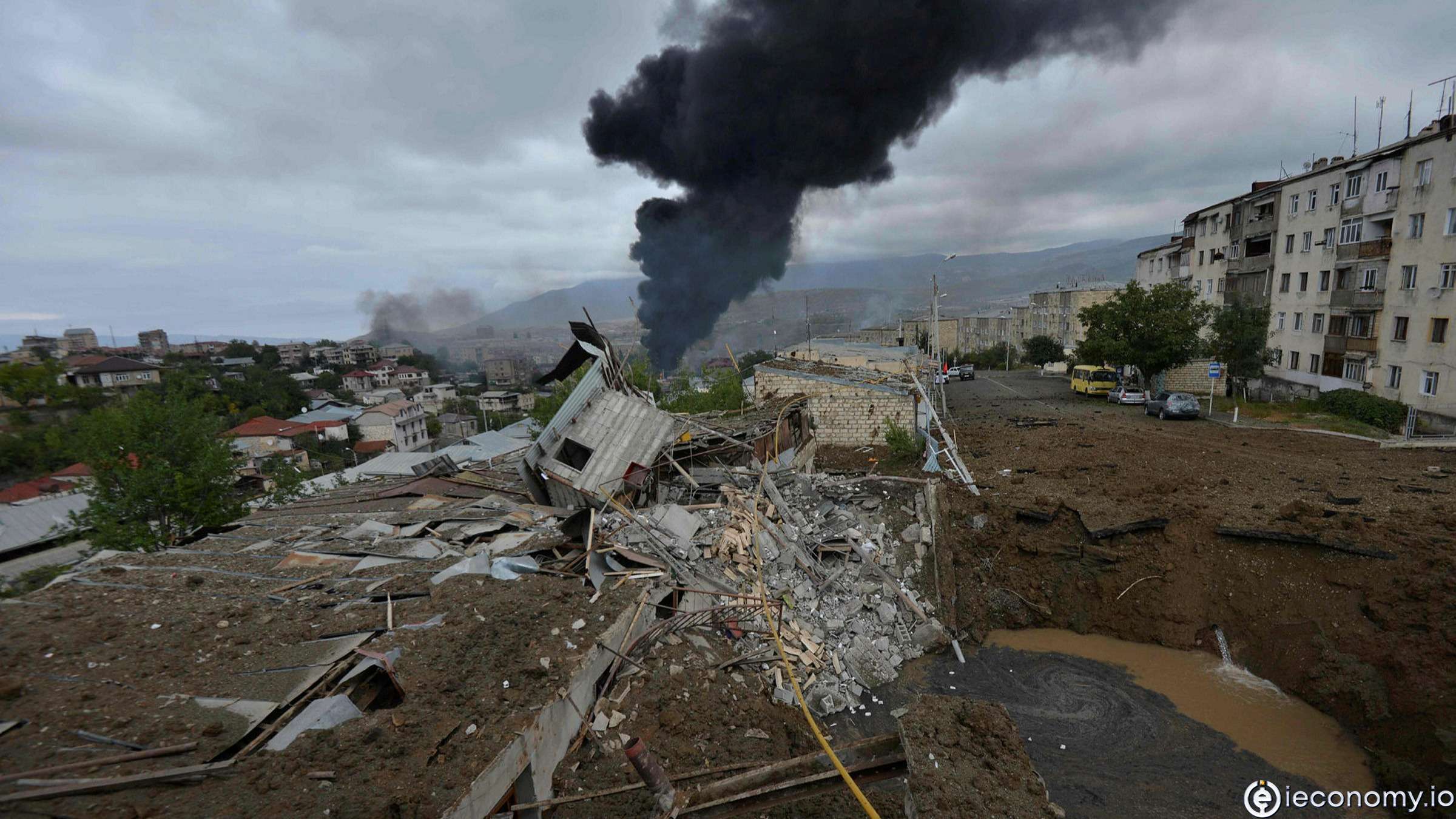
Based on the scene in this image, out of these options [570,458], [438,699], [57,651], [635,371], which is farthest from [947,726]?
[635,371]

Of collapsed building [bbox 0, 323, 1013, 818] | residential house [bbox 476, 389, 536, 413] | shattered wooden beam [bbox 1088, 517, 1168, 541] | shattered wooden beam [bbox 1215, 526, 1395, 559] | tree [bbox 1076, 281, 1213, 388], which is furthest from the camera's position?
residential house [bbox 476, 389, 536, 413]

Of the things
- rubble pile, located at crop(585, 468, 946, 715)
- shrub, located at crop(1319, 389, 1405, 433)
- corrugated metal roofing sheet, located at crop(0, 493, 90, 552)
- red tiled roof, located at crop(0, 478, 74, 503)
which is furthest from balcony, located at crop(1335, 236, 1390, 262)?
red tiled roof, located at crop(0, 478, 74, 503)

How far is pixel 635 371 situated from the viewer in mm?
27250

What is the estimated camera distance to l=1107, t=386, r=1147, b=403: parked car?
24578 millimetres

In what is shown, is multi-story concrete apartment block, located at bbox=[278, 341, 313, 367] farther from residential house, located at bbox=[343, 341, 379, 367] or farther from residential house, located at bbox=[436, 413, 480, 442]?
residential house, located at bbox=[436, 413, 480, 442]

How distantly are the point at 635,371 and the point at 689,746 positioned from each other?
2280 centimetres

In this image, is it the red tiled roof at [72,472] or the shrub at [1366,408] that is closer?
the shrub at [1366,408]

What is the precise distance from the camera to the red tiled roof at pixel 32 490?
95.0 feet

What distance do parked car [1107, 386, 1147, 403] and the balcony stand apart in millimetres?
8761

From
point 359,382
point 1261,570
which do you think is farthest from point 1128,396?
point 359,382

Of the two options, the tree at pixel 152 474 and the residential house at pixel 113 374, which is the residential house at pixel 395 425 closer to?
the residential house at pixel 113 374

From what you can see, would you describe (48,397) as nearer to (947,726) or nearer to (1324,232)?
(947,726)

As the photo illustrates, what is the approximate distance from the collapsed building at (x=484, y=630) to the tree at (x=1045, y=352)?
146ft

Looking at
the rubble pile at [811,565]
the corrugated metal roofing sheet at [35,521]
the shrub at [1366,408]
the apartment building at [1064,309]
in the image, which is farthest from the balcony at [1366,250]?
the corrugated metal roofing sheet at [35,521]
